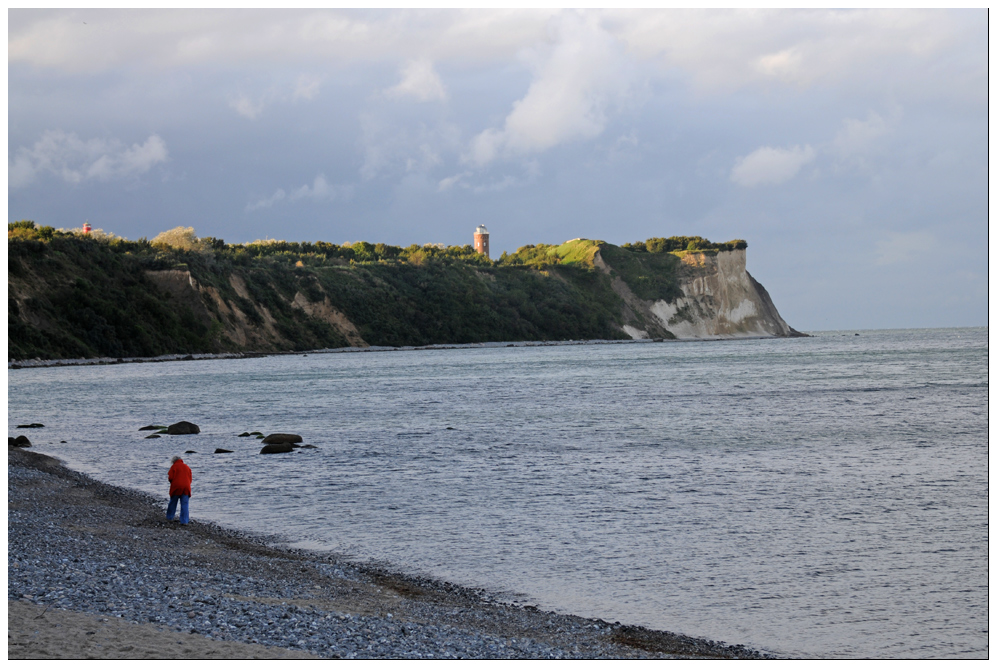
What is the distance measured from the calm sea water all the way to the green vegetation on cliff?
31891mm

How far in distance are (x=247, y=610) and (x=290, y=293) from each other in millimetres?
91860

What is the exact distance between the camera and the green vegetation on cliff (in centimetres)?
7144

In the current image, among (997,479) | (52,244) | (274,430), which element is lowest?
(274,430)

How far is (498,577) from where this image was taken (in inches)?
423

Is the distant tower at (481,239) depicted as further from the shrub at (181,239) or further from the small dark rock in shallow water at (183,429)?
the small dark rock in shallow water at (183,429)

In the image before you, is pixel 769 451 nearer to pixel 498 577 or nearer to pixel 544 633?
pixel 498 577

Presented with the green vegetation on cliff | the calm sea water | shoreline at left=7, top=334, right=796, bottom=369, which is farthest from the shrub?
the calm sea water

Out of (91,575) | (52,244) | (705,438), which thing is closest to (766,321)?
(52,244)

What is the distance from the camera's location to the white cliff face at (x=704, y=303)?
135m

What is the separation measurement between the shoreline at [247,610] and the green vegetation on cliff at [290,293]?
59806mm

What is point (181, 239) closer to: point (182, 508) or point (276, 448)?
point (276, 448)

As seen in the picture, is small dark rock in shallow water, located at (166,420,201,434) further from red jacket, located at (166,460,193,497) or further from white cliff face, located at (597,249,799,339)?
white cliff face, located at (597,249,799,339)

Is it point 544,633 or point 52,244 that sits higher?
point 52,244

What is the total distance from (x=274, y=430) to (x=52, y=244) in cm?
5791
